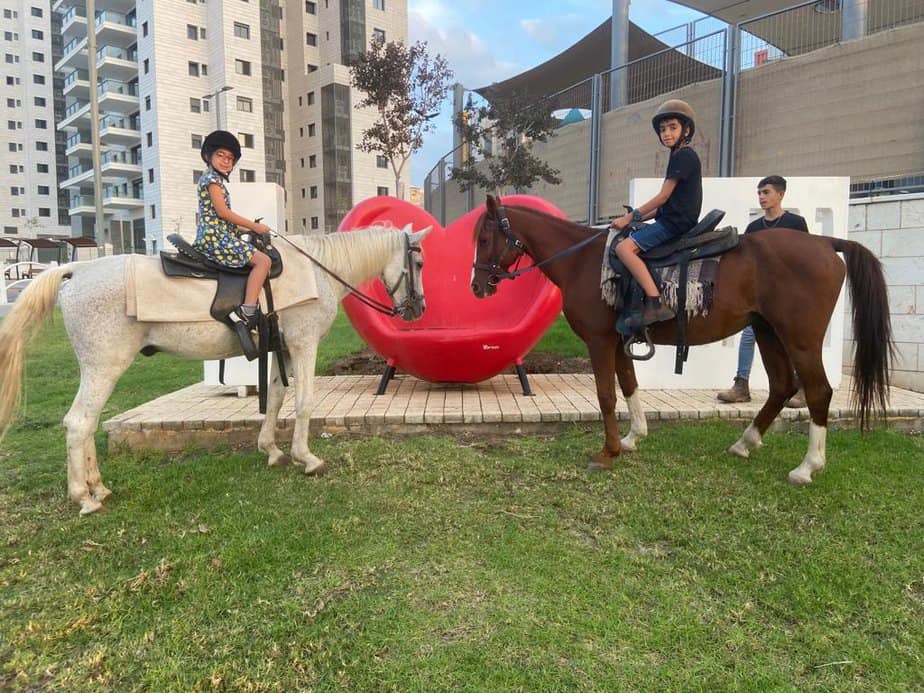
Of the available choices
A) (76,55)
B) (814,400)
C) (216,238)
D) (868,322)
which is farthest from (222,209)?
(76,55)

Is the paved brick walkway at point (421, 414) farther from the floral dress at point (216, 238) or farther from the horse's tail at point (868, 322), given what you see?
the floral dress at point (216, 238)

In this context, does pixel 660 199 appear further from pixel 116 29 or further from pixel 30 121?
pixel 30 121

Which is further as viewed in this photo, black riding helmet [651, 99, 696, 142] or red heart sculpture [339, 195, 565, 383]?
red heart sculpture [339, 195, 565, 383]

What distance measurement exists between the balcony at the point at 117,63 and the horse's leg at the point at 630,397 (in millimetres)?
49396

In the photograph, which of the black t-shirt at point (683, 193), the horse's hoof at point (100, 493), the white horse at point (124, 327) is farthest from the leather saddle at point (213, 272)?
the black t-shirt at point (683, 193)

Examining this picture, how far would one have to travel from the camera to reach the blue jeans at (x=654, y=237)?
4148 millimetres

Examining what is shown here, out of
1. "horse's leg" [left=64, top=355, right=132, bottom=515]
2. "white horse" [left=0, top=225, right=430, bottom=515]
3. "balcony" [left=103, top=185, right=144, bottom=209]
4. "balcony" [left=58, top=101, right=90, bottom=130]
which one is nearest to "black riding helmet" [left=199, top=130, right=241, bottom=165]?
"white horse" [left=0, top=225, right=430, bottom=515]

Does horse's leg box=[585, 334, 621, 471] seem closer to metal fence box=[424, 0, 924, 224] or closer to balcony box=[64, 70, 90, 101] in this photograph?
metal fence box=[424, 0, 924, 224]

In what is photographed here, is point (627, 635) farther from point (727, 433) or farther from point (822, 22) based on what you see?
point (822, 22)

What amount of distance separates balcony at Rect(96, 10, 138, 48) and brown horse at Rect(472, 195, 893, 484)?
162 feet

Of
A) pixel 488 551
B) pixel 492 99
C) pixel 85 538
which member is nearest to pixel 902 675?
pixel 488 551

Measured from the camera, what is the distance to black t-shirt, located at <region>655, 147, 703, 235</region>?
13.2 feet

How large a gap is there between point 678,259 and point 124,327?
369 cm

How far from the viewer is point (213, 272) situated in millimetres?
3963
